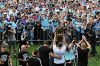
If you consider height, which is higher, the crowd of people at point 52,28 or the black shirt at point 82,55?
the crowd of people at point 52,28

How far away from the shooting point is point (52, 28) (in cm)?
2388

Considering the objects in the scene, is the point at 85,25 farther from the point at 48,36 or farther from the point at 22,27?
the point at 22,27

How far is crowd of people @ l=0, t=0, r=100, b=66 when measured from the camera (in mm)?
16941

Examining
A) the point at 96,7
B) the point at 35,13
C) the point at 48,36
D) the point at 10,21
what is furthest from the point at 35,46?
the point at 96,7

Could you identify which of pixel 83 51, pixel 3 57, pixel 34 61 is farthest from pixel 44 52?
pixel 34 61

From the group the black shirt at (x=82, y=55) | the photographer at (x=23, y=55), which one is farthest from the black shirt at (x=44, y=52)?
the black shirt at (x=82, y=55)

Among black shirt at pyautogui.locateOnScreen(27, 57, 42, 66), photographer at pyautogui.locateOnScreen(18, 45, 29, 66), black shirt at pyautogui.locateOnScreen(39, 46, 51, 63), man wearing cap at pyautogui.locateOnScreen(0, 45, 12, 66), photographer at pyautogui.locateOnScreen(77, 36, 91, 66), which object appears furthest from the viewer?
photographer at pyautogui.locateOnScreen(77, 36, 91, 66)

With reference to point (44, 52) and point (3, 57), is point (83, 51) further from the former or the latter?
point (3, 57)

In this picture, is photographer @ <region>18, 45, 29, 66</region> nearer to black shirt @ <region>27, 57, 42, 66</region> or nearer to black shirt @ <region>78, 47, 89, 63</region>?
black shirt @ <region>27, 57, 42, 66</region>

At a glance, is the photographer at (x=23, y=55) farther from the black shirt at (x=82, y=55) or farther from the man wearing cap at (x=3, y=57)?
the black shirt at (x=82, y=55)

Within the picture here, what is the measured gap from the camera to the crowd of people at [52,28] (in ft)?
55.6

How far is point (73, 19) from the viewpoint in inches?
1008

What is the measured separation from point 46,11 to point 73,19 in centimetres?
285

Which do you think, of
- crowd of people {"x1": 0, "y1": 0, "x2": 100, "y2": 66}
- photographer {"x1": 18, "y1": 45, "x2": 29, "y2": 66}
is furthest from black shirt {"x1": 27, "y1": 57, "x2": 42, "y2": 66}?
photographer {"x1": 18, "y1": 45, "x2": 29, "y2": 66}
